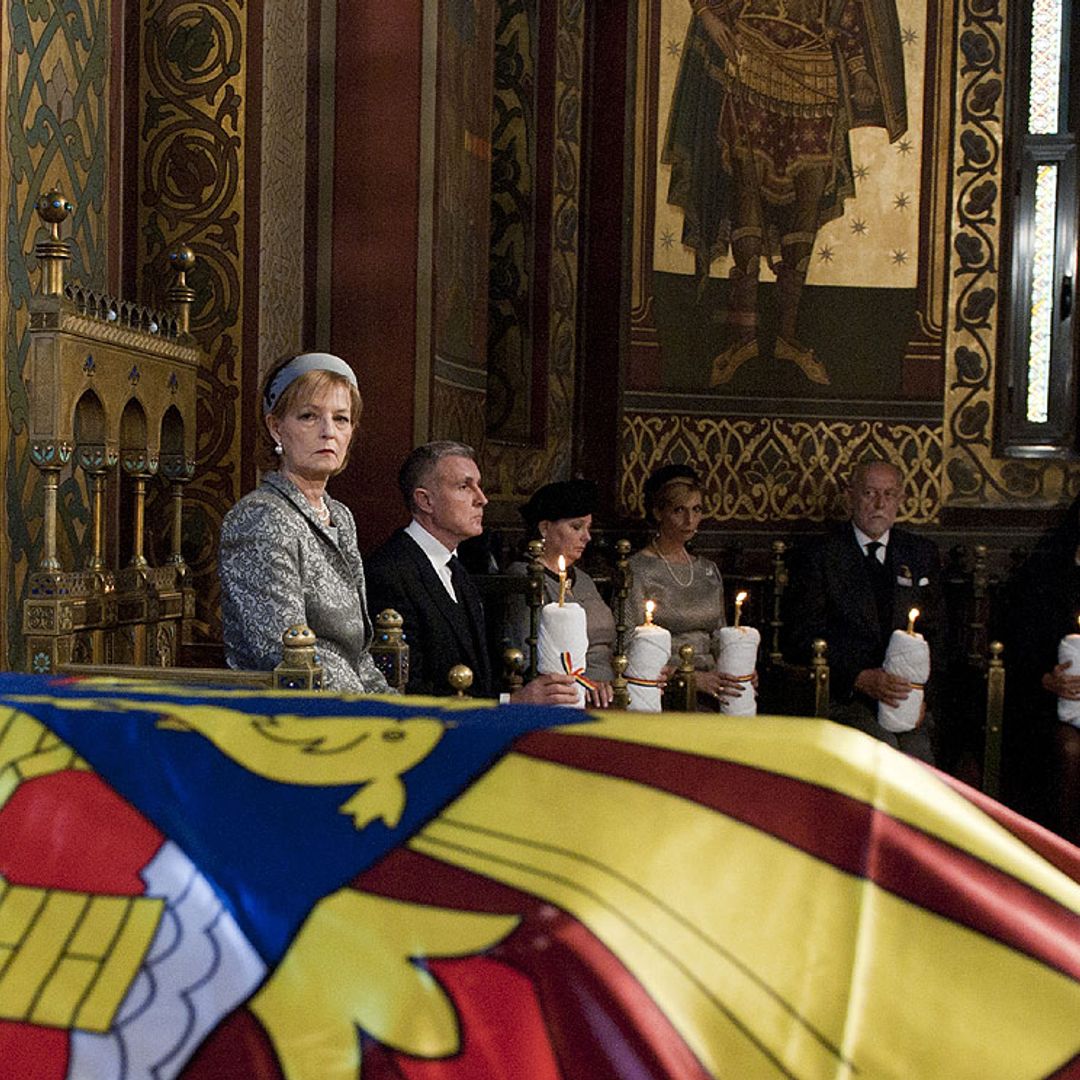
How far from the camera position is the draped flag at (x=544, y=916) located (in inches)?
45.6

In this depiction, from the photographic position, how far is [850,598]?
5.90 meters

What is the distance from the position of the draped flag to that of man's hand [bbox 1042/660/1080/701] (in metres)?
4.12

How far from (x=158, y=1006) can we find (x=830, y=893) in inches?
21.2

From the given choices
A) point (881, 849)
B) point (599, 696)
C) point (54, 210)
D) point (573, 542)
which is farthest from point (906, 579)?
point (881, 849)

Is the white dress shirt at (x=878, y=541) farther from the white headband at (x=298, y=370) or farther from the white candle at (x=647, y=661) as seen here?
the white headband at (x=298, y=370)

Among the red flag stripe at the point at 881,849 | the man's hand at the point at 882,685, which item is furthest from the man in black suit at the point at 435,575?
the red flag stripe at the point at 881,849

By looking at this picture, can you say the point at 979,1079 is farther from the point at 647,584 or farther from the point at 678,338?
the point at 678,338

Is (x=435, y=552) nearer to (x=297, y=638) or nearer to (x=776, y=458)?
(x=297, y=638)

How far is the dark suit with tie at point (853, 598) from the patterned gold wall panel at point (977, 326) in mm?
894

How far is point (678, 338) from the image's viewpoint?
6.78 meters

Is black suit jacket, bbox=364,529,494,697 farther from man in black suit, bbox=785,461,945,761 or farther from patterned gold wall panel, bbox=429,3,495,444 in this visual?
man in black suit, bbox=785,461,945,761

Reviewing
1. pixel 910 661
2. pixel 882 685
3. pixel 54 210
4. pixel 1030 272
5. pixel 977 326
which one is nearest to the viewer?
pixel 54 210

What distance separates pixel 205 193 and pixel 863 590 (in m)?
2.98

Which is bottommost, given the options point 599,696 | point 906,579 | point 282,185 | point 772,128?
point 599,696
